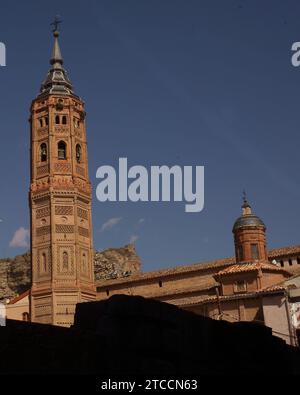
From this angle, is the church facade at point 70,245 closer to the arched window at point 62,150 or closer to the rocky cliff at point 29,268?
the arched window at point 62,150

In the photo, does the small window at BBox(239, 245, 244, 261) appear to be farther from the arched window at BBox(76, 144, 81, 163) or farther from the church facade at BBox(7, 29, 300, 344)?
the arched window at BBox(76, 144, 81, 163)

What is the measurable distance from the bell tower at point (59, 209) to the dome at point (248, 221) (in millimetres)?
9919

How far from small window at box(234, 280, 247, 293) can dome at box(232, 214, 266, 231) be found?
4409 mm

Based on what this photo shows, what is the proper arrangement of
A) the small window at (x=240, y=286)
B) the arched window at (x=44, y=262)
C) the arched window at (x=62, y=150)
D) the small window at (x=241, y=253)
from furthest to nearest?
the arched window at (x=62, y=150) → the arched window at (x=44, y=262) → the small window at (x=241, y=253) → the small window at (x=240, y=286)

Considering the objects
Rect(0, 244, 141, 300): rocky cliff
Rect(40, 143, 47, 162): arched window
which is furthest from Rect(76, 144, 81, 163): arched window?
Rect(0, 244, 141, 300): rocky cliff

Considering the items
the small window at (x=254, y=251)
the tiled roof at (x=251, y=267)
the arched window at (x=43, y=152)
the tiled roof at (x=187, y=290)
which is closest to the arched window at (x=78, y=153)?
the arched window at (x=43, y=152)

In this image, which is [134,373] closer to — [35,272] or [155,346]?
[155,346]

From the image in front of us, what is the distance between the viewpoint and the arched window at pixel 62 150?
1721 inches

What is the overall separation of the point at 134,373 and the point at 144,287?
3754 centimetres

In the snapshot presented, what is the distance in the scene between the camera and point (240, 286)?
115 feet

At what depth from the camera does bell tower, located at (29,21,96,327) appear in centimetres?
4081

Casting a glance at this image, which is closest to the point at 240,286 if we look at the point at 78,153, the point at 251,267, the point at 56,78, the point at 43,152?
the point at 251,267

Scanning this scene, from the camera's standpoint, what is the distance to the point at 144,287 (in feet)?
146

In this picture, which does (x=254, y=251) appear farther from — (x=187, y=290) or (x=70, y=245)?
(x=70, y=245)
